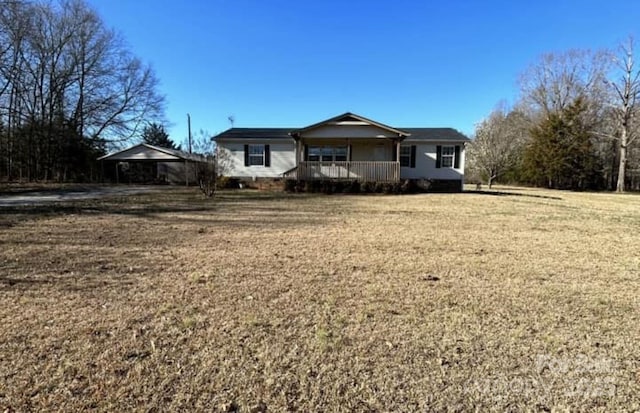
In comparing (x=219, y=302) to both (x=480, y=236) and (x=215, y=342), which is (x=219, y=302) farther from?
(x=480, y=236)

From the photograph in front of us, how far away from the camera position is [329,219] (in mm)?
9188

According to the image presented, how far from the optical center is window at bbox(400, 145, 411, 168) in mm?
20547

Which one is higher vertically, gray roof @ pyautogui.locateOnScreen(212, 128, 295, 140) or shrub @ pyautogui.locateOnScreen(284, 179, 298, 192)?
gray roof @ pyautogui.locateOnScreen(212, 128, 295, 140)

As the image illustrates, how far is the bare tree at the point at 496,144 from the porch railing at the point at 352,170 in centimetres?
1367

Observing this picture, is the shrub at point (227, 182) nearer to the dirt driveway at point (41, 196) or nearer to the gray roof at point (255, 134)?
the gray roof at point (255, 134)

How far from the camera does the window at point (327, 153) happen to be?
2028cm

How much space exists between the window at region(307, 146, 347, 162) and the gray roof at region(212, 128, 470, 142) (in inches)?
65.3

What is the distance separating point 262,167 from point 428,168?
9.93 m

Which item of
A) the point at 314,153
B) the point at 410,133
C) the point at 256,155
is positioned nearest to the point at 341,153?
the point at 314,153

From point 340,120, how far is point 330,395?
17136 millimetres

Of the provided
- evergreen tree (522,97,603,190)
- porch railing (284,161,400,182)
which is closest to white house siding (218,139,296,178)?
porch railing (284,161,400,182)

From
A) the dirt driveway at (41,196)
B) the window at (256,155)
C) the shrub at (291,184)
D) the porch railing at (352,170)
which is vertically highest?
the window at (256,155)

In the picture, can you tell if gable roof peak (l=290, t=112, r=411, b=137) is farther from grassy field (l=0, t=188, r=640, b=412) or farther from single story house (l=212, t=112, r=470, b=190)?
grassy field (l=0, t=188, r=640, b=412)

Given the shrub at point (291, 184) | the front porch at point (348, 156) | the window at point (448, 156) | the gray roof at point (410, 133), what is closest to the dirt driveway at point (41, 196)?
the gray roof at point (410, 133)
